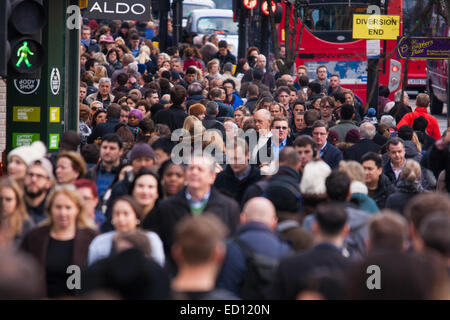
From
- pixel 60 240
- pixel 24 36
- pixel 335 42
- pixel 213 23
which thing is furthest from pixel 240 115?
pixel 213 23

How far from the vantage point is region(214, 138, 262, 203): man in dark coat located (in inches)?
364

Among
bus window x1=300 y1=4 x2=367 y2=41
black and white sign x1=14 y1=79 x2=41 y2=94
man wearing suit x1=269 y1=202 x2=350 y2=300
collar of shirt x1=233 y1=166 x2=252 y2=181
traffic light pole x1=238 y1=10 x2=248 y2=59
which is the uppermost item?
bus window x1=300 y1=4 x2=367 y2=41

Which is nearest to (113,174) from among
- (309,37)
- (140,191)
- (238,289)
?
(140,191)

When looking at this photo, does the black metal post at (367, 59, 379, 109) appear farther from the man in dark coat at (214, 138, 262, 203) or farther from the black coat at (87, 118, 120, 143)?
the man in dark coat at (214, 138, 262, 203)

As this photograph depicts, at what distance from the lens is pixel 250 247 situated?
625 centimetres

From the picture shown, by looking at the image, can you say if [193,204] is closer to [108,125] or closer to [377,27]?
[108,125]

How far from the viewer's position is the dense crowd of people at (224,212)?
5.08 meters

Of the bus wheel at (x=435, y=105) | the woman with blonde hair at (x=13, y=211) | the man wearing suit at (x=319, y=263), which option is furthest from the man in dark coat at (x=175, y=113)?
the bus wheel at (x=435, y=105)

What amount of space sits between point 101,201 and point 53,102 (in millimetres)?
2945

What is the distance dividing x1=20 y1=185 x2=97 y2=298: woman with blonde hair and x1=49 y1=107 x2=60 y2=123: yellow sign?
4.43 m

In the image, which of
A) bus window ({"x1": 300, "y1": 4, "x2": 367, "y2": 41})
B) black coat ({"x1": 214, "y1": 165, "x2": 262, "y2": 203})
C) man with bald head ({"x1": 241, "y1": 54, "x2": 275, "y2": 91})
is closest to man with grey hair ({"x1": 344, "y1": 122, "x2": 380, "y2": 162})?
black coat ({"x1": 214, "y1": 165, "x2": 262, "y2": 203})

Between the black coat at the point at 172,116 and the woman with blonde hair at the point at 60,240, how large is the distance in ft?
19.6

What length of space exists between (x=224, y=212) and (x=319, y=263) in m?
1.85

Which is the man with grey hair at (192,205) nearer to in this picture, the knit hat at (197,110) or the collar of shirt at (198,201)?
the collar of shirt at (198,201)
